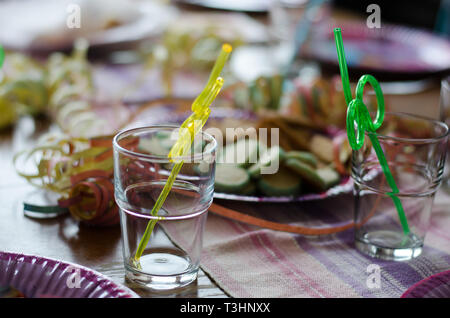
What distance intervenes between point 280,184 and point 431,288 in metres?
0.24

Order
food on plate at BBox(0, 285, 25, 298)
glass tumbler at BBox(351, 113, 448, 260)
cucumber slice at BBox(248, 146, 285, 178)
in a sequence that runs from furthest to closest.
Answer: cucumber slice at BBox(248, 146, 285, 178), glass tumbler at BBox(351, 113, 448, 260), food on plate at BBox(0, 285, 25, 298)

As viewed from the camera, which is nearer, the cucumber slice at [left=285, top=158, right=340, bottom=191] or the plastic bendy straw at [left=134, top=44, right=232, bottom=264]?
the plastic bendy straw at [left=134, top=44, right=232, bottom=264]

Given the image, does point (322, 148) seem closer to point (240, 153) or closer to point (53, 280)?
point (240, 153)

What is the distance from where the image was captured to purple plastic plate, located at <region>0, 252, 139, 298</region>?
0.46 meters

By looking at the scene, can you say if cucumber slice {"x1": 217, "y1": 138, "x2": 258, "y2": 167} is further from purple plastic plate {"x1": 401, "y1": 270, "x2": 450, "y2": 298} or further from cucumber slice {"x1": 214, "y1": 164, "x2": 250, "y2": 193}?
purple plastic plate {"x1": 401, "y1": 270, "x2": 450, "y2": 298}

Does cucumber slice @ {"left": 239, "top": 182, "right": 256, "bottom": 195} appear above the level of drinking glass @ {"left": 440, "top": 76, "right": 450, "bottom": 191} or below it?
below

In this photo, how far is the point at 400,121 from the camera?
2.24ft

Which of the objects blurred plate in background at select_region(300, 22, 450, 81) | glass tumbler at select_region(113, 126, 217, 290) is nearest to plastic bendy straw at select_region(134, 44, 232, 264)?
glass tumbler at select_region(113, 126, 217, 290)

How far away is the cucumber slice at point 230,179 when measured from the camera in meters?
0.66

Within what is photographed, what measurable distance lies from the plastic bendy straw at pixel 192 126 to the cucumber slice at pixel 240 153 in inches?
7.7

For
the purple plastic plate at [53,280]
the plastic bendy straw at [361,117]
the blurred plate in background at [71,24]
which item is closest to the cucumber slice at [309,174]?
the plastic bendy straw at [361,117]

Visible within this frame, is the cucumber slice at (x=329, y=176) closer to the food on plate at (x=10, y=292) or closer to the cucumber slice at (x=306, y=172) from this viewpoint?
the cucumber slice at (x=306, y=172)

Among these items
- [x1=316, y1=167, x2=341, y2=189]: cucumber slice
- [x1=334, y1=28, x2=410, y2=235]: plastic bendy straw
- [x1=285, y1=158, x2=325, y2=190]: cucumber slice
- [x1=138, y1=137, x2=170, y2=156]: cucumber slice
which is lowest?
[x1=316, y1=167, x2=341, y2=189]: cucumber slice
